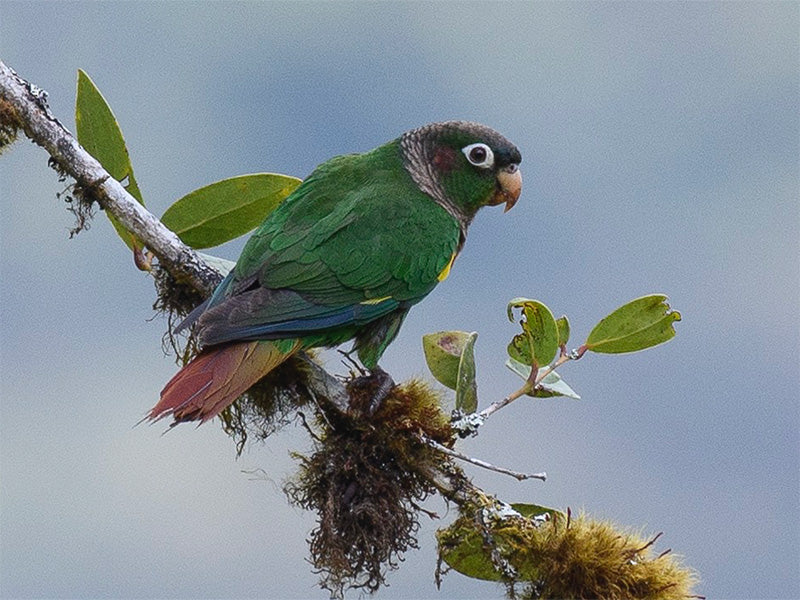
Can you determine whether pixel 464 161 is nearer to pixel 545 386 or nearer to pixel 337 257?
pixel 337 257

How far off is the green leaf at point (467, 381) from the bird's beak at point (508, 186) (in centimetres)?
110

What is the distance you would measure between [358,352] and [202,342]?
25.1 inches

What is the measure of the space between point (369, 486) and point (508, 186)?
148cm

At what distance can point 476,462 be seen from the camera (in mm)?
3211

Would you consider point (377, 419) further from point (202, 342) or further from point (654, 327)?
point (654, 327)

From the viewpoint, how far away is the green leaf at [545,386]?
11.0 ft

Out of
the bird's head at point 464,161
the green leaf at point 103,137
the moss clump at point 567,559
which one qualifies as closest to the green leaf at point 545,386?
the moss clump at point 567,559

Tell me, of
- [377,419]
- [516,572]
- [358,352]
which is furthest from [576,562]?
[358,352]

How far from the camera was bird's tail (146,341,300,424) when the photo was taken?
323cm

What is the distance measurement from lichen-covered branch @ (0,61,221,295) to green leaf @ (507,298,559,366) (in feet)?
3.42

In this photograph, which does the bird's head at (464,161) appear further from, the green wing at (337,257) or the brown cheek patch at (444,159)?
the green wing at (337,257)

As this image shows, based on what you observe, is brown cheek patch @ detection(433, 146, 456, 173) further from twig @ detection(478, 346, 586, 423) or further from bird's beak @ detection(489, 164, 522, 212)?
twig @ detection(478, 346, 586, 423)

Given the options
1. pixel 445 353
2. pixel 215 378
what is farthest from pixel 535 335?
pixel 215 378

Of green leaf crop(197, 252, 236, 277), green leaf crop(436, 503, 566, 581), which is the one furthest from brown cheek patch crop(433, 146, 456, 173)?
green leaf crop(436, 503, 566, 581)
